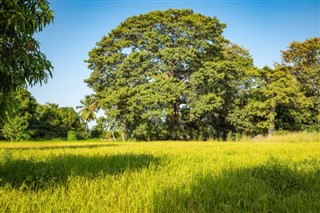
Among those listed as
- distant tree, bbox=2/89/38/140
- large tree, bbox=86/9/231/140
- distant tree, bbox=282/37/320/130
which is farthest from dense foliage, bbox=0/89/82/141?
distant tree, bbox=282/37/320/130

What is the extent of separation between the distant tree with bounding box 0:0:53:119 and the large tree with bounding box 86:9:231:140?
23217 millimetres

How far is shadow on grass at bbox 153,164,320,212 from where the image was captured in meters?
2.96

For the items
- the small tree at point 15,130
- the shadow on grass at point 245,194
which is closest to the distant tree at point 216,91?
the shadow on grass at point 245,194

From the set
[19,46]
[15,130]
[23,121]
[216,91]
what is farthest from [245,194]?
[23,121]

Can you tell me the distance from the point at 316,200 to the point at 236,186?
1.00 m

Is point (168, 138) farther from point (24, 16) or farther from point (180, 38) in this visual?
point (24, 16)

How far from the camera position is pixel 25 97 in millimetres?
49438

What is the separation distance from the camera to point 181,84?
28.6 meters

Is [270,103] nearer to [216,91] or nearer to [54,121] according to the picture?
[216,91]

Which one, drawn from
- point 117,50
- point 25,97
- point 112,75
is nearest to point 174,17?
point 117,50

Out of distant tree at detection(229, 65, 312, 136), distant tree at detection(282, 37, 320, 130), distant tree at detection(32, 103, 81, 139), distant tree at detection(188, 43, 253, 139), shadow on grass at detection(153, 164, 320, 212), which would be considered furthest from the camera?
distant tree at detection(32, 103, 81, 139)

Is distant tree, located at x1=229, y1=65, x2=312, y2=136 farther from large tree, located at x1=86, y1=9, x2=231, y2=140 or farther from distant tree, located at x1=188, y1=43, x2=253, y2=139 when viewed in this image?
large tree, located at x1=86, y1=9, x2=231, y2=140

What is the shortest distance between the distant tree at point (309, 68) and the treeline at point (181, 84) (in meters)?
0.32

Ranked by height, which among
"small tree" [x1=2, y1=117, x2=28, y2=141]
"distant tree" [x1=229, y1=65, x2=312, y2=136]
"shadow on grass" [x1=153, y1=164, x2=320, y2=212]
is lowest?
"shadow on grass" [x1=153, y1=164, x2=320, y2=212]
